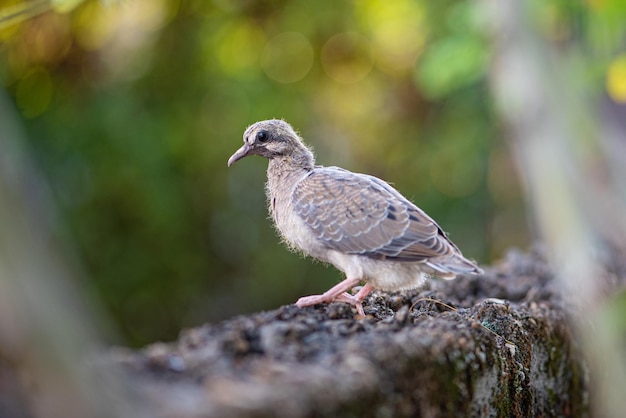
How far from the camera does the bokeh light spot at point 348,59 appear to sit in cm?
1290

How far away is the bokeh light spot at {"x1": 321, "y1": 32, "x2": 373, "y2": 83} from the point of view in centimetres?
1290

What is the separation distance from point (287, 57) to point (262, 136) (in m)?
8.23

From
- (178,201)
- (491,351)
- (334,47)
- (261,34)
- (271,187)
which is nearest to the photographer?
(491,351)

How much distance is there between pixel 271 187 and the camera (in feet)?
14.5

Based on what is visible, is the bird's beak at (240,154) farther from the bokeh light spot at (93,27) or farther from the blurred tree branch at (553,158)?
the bokeh light spot at (93,27)

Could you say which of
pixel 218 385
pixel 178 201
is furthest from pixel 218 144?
pixel 218 385

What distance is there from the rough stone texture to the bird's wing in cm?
27

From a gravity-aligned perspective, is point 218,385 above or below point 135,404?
above

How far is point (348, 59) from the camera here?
1305 centimetres

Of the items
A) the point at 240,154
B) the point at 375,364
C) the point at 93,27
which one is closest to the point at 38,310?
the point at 375,364

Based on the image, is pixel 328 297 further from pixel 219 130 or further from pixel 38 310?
pixel 219 130

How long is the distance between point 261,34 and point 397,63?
2.39 meters

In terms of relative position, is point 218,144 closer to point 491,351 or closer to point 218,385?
point 491,351

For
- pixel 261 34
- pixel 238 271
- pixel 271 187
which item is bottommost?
pixel 271 187
